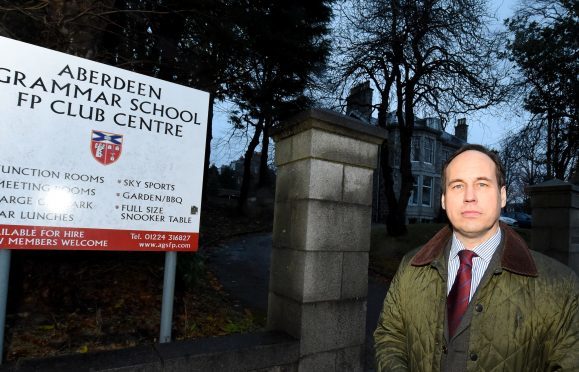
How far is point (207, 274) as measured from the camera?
321 inches

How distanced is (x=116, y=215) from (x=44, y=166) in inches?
23.1

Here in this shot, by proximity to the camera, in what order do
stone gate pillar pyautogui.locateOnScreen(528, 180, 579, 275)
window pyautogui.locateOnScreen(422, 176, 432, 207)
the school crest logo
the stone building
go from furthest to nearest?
window pyautogui.locateOnScreen(422, 176, 432, 207) → the stone building → stone gate pillar pyautogui.locateOnScreen(528, 180, 579, 275) → the school crest logo

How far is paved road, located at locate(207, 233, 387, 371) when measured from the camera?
660 cm

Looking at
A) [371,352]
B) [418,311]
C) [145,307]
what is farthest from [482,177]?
[145,307]

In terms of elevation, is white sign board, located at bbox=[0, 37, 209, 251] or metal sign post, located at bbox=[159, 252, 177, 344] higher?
white sign board, located at bbox=[0, 37, 209, 251]

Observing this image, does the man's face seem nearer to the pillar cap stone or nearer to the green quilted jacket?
the green quilted jacket

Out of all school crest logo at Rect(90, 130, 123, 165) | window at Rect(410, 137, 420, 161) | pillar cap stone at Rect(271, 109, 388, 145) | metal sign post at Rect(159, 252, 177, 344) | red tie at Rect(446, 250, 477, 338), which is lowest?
metal sign post at Rect(159, 252, 177, 344)

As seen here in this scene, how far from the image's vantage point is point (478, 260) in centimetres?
187

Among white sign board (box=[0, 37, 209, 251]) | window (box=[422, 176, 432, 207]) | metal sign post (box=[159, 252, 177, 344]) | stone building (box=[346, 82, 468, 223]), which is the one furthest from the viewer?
window (box=[422, 176, 432, 207])

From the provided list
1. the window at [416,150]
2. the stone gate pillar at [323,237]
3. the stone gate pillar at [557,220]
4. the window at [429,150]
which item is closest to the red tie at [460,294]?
the stone gate pillar at [323,237]

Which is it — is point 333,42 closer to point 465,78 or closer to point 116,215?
point 465,78

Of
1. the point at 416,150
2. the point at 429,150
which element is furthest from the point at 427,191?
the point at 416,150

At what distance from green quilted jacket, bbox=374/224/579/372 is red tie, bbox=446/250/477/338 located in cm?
4

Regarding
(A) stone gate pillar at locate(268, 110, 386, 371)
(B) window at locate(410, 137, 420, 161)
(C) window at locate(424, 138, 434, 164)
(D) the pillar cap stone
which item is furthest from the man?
(C) window at locate(424, 138, 434, 164)
